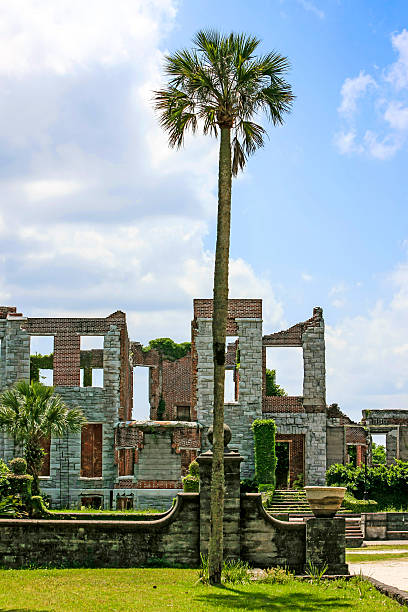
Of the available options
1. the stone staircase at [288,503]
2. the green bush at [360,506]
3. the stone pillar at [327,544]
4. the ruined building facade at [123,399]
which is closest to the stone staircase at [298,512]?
the stone staircase at [288,503]

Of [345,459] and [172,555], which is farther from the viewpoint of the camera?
[345,459]

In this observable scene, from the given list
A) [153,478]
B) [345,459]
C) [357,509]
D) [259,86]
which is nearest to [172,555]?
[259,86]

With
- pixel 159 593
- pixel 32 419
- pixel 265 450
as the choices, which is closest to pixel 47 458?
pixel 265 450

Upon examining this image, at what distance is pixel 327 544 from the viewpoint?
54.6 ft

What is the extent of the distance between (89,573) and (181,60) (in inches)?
391

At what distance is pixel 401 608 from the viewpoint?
42.2 feet

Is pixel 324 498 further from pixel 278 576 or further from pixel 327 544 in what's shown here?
pixel 278 576

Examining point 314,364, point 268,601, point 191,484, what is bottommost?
point 268,601

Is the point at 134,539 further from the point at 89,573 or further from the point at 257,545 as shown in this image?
the point at 257,545

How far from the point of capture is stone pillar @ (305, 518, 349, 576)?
653 inches

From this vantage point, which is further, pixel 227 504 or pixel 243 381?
pixel 243 381

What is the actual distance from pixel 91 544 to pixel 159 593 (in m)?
3.36

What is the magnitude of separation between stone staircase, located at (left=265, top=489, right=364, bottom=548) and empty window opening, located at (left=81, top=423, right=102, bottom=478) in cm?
866

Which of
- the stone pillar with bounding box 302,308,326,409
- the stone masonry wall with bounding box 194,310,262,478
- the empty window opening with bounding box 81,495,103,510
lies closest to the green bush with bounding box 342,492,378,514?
the stone masonry wall with bounding box 194,310,262,478
